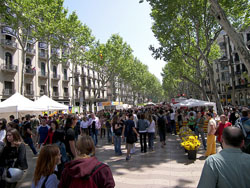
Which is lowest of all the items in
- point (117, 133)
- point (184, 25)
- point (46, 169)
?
point (117, 133)

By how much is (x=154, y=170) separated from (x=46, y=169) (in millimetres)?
4044

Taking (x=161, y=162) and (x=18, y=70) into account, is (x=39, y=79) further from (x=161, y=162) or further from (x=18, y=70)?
(x=161, y=162)

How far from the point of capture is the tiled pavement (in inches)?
170

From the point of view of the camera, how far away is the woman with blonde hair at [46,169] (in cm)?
189

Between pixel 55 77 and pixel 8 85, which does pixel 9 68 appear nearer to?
pixel 8 85

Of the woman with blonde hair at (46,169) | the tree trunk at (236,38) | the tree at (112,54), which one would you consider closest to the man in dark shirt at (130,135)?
the woman with blonde hair at (46,169)

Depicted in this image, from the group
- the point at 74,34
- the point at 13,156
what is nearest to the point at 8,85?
the point at 74,34

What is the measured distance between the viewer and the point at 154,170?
205 inches

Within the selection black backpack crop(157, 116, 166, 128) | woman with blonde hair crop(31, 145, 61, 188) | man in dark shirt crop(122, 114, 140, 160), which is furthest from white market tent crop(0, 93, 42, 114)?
woman with blonde hair crop(31, 145, 61, 188)

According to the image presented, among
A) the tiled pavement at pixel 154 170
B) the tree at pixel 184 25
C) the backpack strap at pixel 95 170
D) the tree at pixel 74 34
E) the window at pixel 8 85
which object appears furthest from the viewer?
the window at pixel 8 85

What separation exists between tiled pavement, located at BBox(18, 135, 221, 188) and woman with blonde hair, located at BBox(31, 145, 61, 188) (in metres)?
2.71

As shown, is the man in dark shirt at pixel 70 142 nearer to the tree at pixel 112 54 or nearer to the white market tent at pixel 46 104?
the white market tent at pixel 46 104

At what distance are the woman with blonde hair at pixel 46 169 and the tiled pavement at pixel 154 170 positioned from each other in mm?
2708

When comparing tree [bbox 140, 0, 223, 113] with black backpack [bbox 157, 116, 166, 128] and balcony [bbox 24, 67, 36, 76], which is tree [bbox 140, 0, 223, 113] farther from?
balcony [bbox 24, 67, 36, 76]
